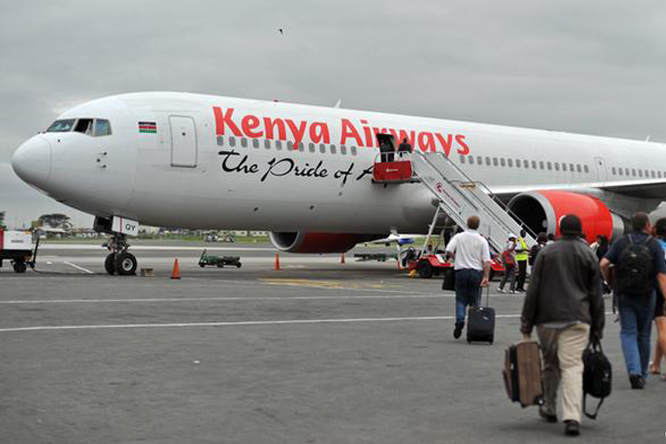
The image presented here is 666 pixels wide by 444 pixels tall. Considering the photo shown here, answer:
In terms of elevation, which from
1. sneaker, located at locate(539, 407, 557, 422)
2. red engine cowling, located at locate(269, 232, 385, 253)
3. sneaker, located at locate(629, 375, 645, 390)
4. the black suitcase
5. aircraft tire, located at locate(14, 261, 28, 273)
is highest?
red engine cowling, located at locate(269, 232, 385, 253)

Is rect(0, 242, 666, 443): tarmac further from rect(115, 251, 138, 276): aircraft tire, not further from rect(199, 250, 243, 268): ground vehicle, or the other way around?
rect(199, 250, 243, 268): ground vehicle

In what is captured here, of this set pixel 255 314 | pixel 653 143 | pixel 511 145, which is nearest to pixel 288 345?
pixel 255 314

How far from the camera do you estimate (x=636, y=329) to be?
777 cm

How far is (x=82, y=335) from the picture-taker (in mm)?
10141

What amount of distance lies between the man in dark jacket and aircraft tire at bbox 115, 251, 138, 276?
15891mm

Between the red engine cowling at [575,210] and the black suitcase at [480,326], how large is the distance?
11895mm

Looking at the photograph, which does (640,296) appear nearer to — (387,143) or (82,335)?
(82,335)

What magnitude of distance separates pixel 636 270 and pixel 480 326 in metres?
2.89

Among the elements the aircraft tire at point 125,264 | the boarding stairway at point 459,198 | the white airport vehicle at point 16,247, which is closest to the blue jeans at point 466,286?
the boarding stairway at point 459,198

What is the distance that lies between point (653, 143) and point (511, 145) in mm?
8620

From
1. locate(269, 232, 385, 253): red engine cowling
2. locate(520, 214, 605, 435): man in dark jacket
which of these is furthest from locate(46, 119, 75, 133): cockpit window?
locate(520, 214, 605, 435): man in dark jacket

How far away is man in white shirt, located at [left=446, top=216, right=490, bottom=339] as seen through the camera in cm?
1088

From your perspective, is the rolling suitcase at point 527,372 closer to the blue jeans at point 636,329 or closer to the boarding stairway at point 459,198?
the blue jeans at point 636,329

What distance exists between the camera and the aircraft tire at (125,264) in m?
21.0
